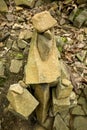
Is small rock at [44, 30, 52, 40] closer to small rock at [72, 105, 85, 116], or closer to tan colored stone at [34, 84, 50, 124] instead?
tan colored stone at [34, 84, 50, 124]

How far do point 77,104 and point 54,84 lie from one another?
2.07 ft

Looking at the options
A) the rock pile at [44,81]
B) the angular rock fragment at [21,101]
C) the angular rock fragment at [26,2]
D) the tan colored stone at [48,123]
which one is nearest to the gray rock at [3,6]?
the angular rock fragment at [26,2]

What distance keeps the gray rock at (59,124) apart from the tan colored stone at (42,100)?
18 cm

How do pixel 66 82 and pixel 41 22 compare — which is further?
pixel 66 82

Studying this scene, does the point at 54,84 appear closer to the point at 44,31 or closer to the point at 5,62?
the point at 44,31

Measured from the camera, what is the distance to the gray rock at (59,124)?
507 centimetres

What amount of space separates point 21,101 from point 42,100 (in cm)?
40

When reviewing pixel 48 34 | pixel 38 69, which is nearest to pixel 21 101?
pixel 38 69

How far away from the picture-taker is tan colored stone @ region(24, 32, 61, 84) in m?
4.44

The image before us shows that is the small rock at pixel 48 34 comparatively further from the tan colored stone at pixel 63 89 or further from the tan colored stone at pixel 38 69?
the tan colored stone at pixel 63 89

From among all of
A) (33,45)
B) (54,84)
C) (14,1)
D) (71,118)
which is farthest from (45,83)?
(14,1)

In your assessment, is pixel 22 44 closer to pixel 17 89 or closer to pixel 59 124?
pixel 17 89

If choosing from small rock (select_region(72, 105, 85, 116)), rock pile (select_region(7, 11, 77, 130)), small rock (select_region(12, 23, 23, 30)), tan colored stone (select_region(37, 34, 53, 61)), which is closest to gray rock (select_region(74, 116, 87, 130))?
small rock (select_region(72, 105, 85, 116))

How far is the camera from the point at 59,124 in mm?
5113
